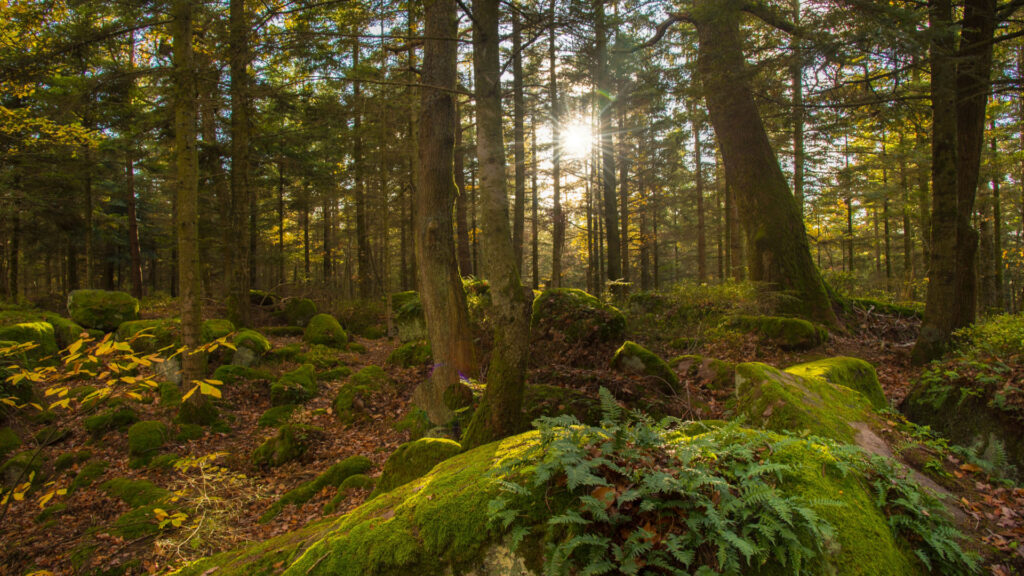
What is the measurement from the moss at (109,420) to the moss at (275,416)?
1936 mm

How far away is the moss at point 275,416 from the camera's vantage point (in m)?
7.91

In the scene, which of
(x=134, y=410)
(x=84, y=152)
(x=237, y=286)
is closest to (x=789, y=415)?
(x=134, y=410)

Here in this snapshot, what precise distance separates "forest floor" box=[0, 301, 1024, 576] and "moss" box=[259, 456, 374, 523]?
10 cm

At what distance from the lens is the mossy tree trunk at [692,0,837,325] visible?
8633mm

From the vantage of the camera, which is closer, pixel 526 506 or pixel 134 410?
pixel 526 506

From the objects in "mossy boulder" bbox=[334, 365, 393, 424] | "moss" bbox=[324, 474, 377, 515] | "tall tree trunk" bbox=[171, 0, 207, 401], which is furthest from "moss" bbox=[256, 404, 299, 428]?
"moss" bbox=[324, 474, 377, 515]

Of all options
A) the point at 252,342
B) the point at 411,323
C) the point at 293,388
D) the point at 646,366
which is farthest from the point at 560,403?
the point at 252,342

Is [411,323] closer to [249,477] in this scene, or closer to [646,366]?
[249,477]

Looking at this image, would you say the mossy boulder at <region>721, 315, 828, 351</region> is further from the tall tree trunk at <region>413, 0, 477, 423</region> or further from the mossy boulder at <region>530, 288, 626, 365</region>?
the tall tree trunk at <region>413, 0, 477, 423</region>

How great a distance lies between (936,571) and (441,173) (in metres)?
7.14

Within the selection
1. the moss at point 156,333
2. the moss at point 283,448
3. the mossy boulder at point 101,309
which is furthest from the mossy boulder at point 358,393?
the mossy boulder at point 101,309

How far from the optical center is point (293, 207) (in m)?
19.1

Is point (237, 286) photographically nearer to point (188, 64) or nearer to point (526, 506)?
point (188, 64)

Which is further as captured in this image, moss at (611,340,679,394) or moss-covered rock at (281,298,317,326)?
moss-covered rock at (281,298,317,326)
